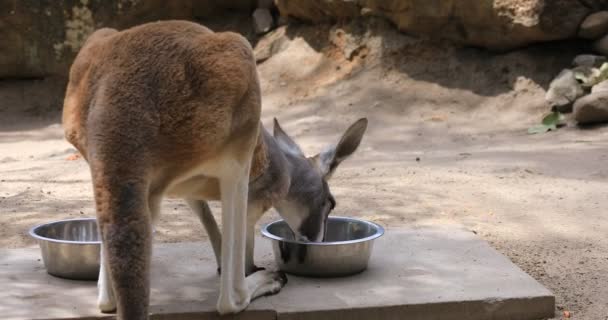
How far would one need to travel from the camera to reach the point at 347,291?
3361 mm

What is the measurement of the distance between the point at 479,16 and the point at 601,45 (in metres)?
1.26

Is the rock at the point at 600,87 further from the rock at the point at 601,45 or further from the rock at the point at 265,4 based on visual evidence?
the rock at the point at 265,4

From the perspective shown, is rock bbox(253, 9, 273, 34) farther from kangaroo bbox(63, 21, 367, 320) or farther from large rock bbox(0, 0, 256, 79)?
kangaroo bbox(63, 21, 367, 320)

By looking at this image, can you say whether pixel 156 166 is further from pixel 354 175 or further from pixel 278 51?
pixel 278 51

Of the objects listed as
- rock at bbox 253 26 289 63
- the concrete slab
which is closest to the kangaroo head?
the concrete slab

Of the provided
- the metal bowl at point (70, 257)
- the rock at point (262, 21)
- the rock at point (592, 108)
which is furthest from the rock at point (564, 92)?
the metal bowl at point (70, 257)

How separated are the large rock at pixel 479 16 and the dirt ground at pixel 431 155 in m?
0.21

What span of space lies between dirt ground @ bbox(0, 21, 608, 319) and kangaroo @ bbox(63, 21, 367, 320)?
1513 mm

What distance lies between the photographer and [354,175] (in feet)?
21.1

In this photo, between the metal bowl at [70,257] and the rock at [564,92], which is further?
the rock at [564,92]

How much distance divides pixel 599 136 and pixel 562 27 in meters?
1.65

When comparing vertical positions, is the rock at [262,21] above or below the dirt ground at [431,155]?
above

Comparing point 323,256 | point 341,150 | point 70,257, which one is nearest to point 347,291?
point 323,256

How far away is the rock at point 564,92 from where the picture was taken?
8.05m
